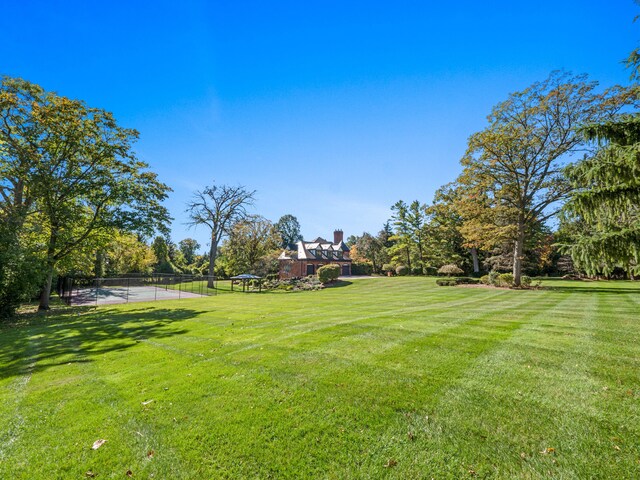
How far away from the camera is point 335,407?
365cm

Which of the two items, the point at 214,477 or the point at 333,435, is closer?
the point at 214,477

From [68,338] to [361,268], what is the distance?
4490cm

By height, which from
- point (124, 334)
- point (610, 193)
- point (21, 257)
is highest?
point (610, 193)

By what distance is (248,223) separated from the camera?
1314 inches

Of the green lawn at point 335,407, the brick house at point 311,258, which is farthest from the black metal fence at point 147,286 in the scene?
the green lawn at point 335,407

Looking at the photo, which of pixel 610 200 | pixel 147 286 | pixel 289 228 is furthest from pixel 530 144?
pixel 289 228

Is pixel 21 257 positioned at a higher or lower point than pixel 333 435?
higher

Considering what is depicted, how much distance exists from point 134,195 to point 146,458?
55.5 ft

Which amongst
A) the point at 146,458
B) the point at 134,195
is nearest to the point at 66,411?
the point at 146,458

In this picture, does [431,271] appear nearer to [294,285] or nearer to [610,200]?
[294,285]

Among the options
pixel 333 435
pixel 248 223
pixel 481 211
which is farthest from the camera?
pixel 248 223

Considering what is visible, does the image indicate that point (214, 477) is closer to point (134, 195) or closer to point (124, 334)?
point (124, 334)

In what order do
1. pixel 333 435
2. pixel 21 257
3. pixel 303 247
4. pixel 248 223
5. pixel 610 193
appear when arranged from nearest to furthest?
pixel 333 435 < pixel 610 193 < pixel 21 257 < pixel 248 223 < pixel 303 247

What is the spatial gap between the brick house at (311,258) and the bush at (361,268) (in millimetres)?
2087
